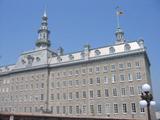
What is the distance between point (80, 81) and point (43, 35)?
26.6 metres

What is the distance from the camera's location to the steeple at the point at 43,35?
7269cm

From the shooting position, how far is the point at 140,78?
49.2 m

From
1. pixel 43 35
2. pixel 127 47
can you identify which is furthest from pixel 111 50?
pixel 43 35

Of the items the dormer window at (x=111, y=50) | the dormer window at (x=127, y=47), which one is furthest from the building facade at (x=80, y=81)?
the dormer window at (x=111, y=50)

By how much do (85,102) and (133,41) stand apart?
20423 millimetres

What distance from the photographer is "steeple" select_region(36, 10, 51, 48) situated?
72.7 meters

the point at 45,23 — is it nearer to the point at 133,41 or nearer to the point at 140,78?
the point at 133,41

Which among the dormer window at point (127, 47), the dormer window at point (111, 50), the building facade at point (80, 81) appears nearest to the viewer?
the building facade at point (80, 81)

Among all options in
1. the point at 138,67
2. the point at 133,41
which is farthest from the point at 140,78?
the point at 133,41

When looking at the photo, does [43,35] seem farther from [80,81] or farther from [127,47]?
[127,47]

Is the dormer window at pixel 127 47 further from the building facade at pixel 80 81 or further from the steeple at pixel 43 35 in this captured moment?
the steeple at pixel 43 35

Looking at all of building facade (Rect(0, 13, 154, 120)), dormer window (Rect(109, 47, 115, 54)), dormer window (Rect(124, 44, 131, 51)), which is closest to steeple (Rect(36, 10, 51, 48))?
building facade (Rect(0, 13, 154, 120))

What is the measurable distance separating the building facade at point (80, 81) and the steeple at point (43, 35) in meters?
0.37

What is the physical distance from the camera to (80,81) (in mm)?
56750
